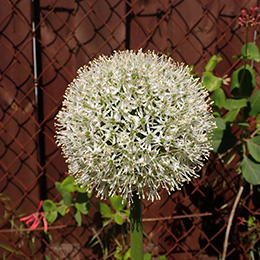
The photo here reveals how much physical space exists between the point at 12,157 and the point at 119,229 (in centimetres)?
49

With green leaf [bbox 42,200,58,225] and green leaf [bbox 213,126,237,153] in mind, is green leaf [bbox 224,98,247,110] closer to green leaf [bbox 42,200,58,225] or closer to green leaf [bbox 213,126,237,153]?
green leaf [bbox 213,126,237,153]

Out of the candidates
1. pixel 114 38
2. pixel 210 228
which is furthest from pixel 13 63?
pixel 210 228

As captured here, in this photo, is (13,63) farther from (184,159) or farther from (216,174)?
(216,174)

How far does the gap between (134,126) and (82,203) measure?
61 centimetres

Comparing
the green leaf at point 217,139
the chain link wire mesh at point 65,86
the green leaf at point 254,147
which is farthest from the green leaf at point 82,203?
the green leaf at point 254,147

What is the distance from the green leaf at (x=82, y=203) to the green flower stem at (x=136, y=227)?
472 millimetres

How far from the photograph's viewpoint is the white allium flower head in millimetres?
575

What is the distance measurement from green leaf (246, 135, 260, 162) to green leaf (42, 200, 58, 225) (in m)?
0.69

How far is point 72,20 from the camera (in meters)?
1.12

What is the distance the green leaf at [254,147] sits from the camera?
1.02 m

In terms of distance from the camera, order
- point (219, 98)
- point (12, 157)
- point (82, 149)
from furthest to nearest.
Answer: point (12, 157), point (219, 98), point (82, 149)

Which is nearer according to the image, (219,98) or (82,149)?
(82,149)

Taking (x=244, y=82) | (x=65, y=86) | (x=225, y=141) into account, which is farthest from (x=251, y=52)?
(x=65, y=86)

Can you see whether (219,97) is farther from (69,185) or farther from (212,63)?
(69,185)
